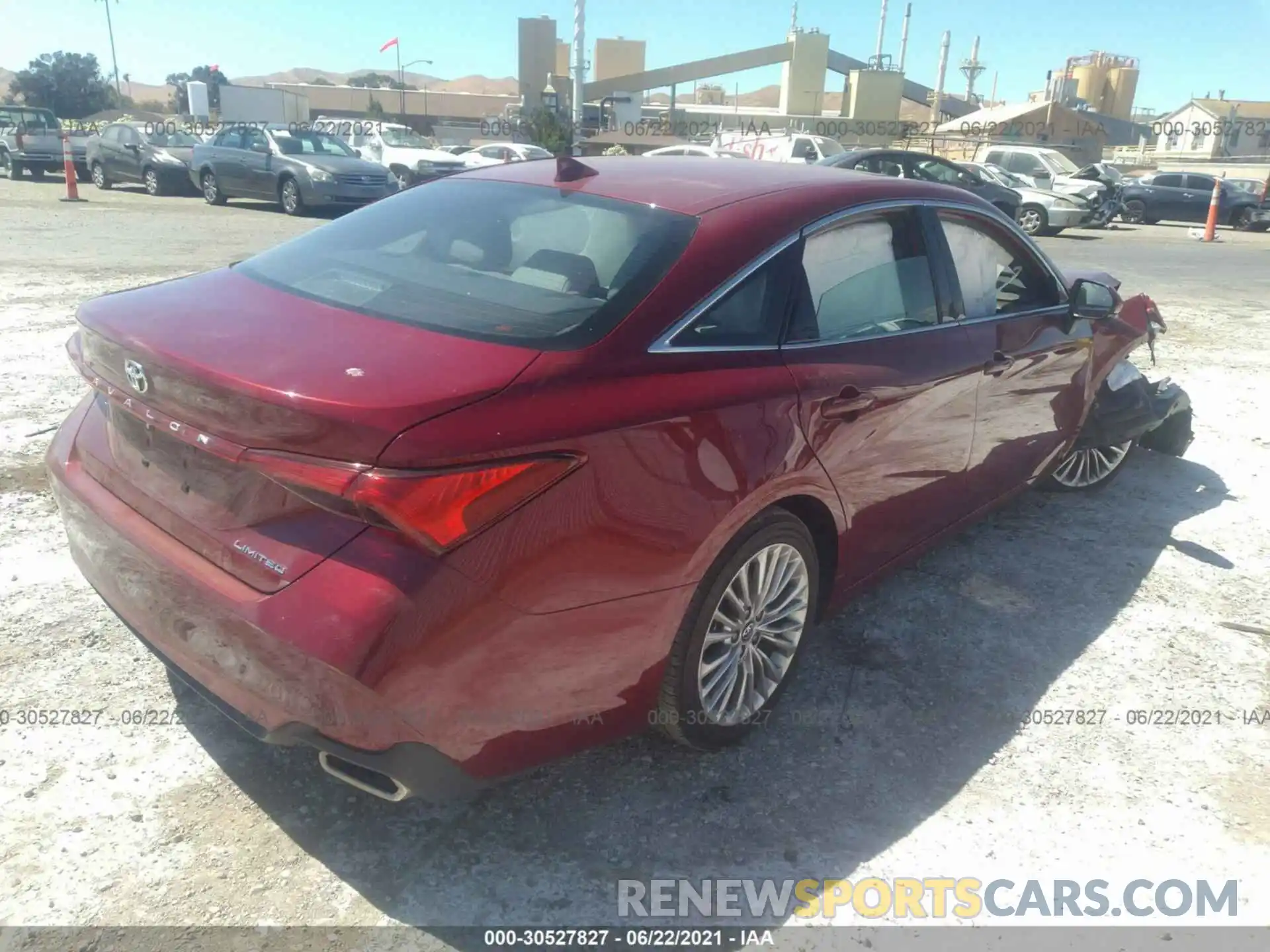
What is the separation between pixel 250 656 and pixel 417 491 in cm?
58

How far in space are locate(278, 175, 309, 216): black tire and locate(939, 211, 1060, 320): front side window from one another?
1647 centimetres

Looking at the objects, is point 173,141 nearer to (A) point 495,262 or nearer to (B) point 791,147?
(B) point 791,147

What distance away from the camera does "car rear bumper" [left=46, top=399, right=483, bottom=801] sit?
200 centimetres

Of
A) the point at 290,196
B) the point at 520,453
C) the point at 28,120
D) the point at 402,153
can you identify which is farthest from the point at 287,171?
the point at 520,453

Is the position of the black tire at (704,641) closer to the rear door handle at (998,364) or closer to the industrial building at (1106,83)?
the rear door handle at (998,364)

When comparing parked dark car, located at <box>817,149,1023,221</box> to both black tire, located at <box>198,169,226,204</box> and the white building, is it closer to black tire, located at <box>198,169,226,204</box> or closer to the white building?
black tire, located at <box>198,169,226,204</box>

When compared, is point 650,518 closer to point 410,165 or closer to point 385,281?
point 385,281

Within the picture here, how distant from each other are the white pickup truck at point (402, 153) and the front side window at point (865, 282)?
19.4m

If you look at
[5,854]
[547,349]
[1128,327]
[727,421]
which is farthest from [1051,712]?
[5,854]

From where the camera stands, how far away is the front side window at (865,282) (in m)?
2.92

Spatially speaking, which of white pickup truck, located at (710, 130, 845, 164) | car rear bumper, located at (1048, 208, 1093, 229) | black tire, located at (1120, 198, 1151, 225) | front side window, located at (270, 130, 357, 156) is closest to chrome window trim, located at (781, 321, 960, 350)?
front side window, located at (270, 130, 357, 156)

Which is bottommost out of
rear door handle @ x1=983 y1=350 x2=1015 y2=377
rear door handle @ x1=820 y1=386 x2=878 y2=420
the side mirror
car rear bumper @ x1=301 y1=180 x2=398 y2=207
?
car rear bumper @ x1=301 y1=180 x2=398 y2=207

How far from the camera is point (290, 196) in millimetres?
18234

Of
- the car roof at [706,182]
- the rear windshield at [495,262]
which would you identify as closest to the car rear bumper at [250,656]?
the rear windshield at [495,262]
